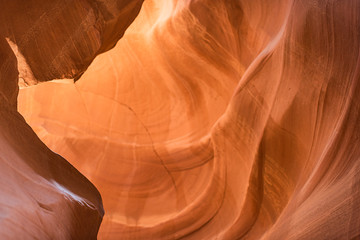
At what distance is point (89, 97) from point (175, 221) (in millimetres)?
2077

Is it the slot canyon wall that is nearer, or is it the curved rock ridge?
the curved rock ridge

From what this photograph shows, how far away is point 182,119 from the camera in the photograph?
5.32 meters

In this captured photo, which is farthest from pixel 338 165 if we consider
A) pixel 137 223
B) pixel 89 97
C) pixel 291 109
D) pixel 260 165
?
pixel 89 97

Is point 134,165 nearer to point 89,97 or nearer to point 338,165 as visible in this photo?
point 89,97

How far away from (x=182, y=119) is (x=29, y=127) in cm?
254

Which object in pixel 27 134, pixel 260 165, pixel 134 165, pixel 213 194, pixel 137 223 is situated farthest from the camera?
pixel 134 165

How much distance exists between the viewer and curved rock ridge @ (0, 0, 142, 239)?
2.30 m

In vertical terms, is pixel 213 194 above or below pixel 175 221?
above

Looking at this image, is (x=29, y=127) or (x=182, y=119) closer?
(x=29, y=127)

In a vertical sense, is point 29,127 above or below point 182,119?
above

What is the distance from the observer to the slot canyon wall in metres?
2.61

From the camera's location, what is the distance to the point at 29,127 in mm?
2990

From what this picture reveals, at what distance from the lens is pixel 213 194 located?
4.48 metres

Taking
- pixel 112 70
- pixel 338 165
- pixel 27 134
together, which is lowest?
pixel 112 70
